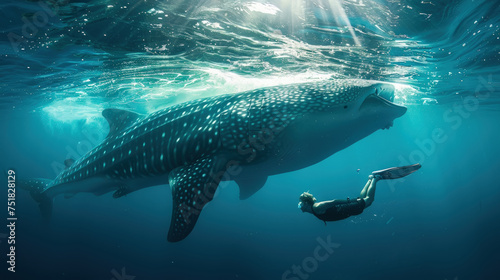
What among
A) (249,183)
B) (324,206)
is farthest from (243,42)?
(324,206)

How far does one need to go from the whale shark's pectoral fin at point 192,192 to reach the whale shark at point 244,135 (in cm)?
1

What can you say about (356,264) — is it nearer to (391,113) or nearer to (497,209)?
(391,113)

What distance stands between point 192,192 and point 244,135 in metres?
1.23

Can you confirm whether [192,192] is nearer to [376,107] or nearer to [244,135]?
[244,135]

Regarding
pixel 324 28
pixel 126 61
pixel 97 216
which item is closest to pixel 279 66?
pixel 324 28

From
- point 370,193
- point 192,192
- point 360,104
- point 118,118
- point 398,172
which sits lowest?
point 118,118

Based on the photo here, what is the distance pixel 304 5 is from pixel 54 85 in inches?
683

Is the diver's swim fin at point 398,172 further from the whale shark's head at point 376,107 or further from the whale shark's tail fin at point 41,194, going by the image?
the whale shark's tail fin at point 41,194

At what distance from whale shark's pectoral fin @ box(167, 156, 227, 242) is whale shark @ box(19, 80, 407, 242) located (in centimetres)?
1

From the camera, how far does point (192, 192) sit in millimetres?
3953

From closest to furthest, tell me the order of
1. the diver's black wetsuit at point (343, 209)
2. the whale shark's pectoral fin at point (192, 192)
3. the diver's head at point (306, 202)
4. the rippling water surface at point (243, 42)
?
the whale shark's pectoral fin at point (192, 192) → the diver's black wetsuit at point (343, 209) → the diver's head at point (306, 202) → the rippling water surface at point (243, 42)

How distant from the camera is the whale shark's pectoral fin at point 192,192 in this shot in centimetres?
384

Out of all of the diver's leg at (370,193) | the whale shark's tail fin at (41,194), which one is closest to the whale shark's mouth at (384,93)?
the diver's leg at (370,193)

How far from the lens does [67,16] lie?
302 inches
